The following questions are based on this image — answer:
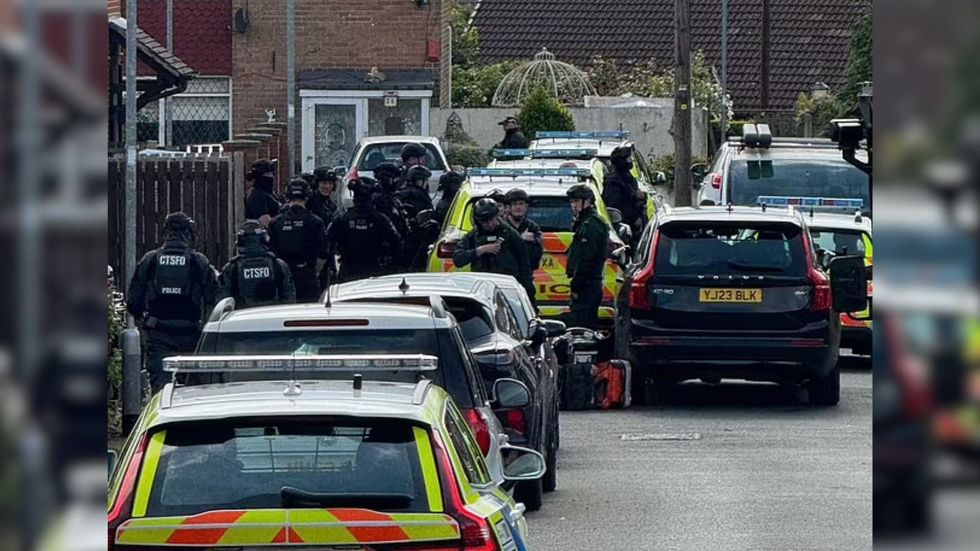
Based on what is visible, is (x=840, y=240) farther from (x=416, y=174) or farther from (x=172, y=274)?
(x=172, y=274)

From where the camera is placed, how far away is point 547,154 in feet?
94.9

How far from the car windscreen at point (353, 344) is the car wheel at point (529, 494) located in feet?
8.67

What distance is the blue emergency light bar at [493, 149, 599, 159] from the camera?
28188mm

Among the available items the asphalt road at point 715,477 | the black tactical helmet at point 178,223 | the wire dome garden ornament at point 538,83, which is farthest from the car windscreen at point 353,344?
the wire dome garden ornament at point 538,83

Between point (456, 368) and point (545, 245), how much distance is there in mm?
10393

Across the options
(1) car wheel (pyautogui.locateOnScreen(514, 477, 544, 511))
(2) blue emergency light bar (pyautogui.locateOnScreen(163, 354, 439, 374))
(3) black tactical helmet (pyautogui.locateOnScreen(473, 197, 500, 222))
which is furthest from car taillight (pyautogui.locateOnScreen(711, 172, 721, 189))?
(2) blue emergency light bar (pyautogui.locateOnScreen(163, 354, 439, 374))

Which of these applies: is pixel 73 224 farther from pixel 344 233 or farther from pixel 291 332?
pixel 344 233

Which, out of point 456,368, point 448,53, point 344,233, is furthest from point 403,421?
point 448,53

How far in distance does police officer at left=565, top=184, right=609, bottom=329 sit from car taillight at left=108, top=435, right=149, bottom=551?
12145mm

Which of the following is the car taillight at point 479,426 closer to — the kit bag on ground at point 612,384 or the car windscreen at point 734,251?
the car windscreen at point 734,251

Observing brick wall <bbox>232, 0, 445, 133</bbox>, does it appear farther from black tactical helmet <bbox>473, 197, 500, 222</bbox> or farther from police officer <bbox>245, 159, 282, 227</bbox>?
black tactical helmet <bbox>473, 197, 500, 222</bbox>

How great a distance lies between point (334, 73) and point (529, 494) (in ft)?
105

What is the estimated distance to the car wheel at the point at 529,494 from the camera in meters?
11.5

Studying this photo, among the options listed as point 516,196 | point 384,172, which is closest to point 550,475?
point 516,196
